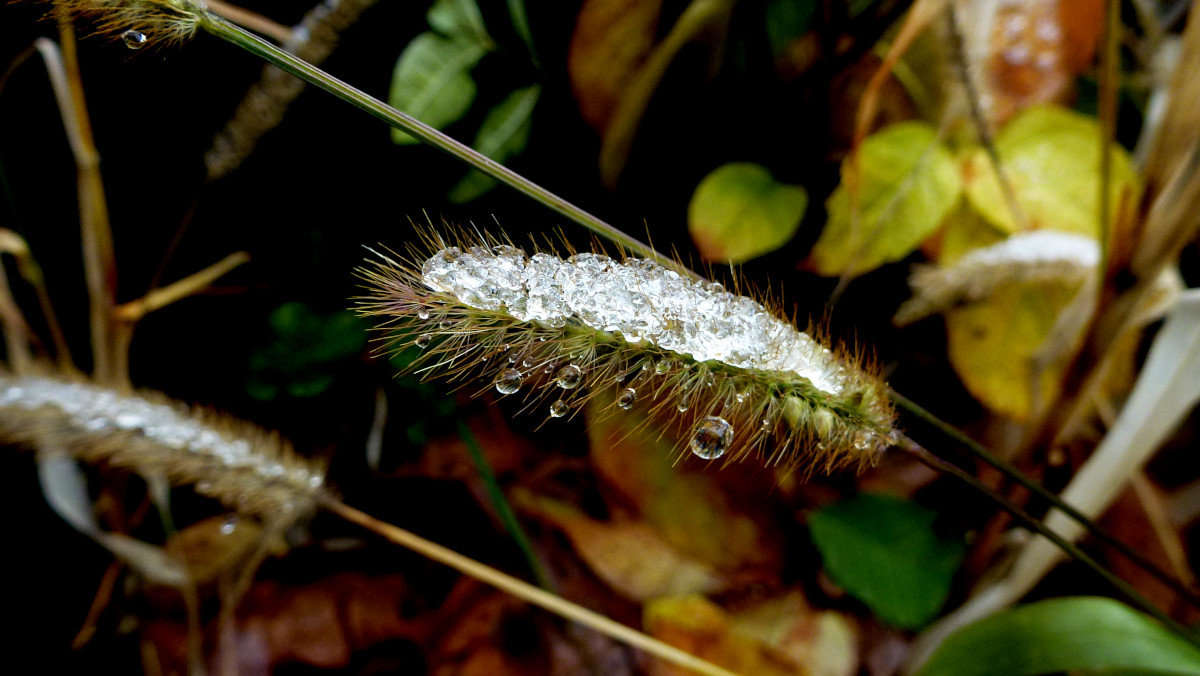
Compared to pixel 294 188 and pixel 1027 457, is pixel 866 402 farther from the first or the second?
pixel 294 188

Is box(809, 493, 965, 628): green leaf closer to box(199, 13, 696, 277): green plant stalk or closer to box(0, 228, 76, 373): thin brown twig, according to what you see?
box(199, 13, 696, 277): green plant stalk

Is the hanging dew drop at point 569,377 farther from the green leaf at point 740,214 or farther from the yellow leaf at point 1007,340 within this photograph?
the yellow leaf at point 1007,340

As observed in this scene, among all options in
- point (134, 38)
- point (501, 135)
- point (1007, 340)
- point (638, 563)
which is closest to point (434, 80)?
point (501, 135)

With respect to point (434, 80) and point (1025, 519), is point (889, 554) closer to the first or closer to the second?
point (1025, 519)

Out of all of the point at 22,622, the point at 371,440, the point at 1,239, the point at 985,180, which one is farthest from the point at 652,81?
the point at 22,622

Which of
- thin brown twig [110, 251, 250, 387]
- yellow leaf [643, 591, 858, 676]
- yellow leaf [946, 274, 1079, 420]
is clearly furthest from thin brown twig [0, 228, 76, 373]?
yellow leaf [946, 274, 1079, 420]

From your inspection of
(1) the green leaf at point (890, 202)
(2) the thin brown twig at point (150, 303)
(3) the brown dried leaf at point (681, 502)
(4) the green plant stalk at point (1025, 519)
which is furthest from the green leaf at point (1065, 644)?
(2) the thin brown twig at point (150, 303)
